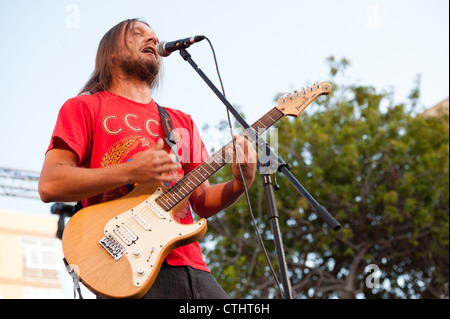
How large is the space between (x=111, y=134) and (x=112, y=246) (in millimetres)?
548

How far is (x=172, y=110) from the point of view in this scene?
9.66ft

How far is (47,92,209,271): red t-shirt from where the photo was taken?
2.45 meters

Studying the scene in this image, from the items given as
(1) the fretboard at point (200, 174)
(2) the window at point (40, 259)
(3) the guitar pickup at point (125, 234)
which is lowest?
(2) the window at point (40, 259)

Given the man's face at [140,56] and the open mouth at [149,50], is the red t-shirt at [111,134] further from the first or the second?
the open mouth at [149,50]

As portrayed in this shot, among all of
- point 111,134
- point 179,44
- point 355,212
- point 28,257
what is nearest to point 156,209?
point 111,134

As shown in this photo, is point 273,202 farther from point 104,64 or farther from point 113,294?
point 104,64

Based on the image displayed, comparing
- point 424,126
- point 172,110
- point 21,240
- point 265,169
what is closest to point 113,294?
point 265,169

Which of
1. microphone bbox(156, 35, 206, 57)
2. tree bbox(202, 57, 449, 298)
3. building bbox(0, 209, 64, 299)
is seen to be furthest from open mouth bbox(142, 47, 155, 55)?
building bbox(0, 209, 64, 299)

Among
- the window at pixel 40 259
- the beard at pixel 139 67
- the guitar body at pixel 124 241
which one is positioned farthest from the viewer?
the window at pixel 40 259

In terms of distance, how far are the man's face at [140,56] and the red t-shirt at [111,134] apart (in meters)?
0.23

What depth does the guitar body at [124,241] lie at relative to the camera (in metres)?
2.20

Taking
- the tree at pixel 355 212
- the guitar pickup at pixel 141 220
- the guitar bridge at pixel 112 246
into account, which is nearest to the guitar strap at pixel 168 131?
the guitar pickup at pixel 141 220

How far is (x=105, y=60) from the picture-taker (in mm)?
Answer: 2959

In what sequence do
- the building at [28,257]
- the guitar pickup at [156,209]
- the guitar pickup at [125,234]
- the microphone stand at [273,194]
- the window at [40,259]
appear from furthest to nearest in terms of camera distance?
the window at [40,259], the building at [28,257], the guitar pickup at [156,209], the guitar pickup at [125,234], the microphone stand at [273,194]
